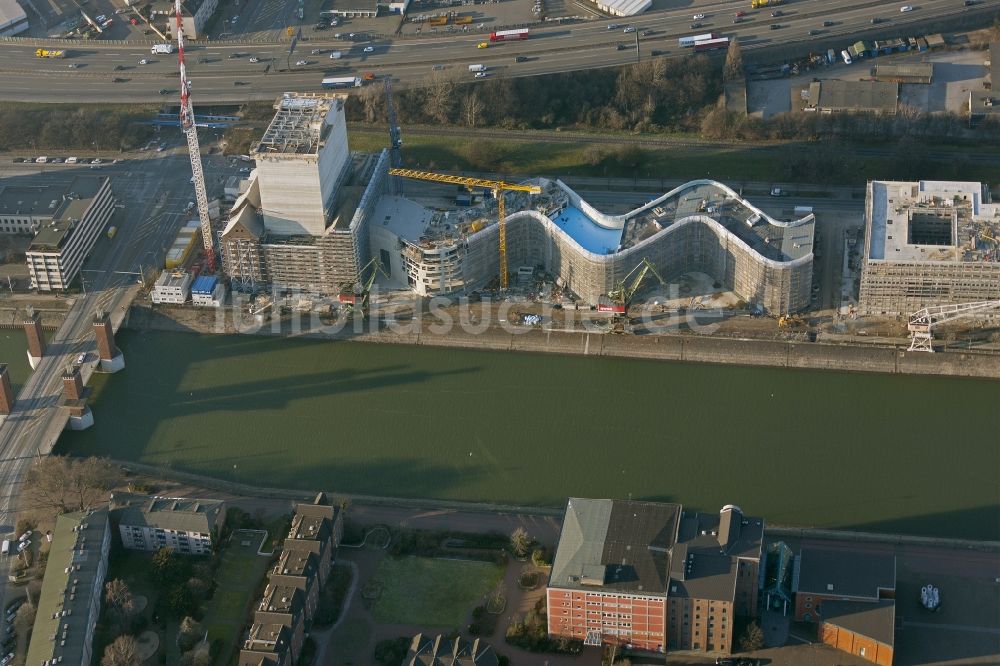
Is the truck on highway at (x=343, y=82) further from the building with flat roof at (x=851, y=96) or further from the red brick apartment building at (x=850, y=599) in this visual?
the red brick apartment building at (x=850, y=599)

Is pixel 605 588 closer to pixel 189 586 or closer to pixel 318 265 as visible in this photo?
pixel 189 586

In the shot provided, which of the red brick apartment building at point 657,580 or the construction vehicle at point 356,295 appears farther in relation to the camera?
the construction vehicle at point 356,295

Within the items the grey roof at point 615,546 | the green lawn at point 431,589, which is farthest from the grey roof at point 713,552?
the green lawn at point 431,589

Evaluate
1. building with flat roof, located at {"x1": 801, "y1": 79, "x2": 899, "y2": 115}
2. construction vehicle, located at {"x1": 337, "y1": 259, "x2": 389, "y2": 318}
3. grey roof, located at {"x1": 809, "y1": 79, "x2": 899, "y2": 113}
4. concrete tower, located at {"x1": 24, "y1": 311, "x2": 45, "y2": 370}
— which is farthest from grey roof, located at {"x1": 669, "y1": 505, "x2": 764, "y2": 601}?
grey roof, located at {"x1": 809, "y1": 79, "x2": 899, "y2": 113}

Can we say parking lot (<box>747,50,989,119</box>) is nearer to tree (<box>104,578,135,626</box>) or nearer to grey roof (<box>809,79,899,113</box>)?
grey roof (<box>809,79,899,113</box>)

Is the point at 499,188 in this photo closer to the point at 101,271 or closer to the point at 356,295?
the point at 356,295

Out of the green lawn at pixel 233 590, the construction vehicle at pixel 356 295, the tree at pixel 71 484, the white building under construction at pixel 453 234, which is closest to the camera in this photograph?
the green lawn at pixel 233 590

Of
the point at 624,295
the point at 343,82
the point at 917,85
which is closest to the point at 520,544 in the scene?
the point at 624,295
